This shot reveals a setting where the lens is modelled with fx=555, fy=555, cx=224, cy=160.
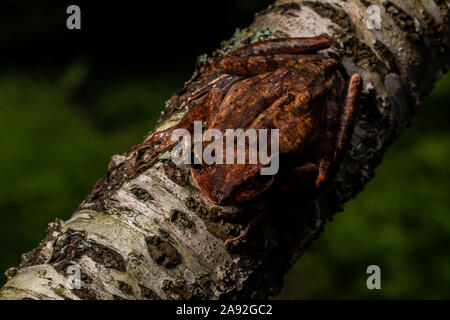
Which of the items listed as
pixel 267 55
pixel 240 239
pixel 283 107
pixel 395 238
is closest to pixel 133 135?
pixel 395 238

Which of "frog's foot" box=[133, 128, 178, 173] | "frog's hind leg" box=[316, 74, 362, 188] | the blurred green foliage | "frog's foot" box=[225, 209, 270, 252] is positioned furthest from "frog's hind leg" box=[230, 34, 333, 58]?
the blurred green foliage

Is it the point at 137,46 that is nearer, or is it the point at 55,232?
the point at 55,232

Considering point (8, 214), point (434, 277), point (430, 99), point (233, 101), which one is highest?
point (233, 101)

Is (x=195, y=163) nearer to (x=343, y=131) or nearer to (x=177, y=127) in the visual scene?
(x=177, y=127)

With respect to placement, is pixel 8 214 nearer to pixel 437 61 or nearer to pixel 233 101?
pixel 233 101

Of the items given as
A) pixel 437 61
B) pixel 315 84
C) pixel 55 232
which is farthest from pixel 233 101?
pixel 437 61

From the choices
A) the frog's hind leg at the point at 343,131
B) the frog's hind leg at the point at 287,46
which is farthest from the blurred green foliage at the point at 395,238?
the frog's hind leg at the point at 287,46

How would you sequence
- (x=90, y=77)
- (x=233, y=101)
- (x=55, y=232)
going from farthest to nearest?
(x=90, y=77) < (x=233, y=101) < (x=55, y=232)

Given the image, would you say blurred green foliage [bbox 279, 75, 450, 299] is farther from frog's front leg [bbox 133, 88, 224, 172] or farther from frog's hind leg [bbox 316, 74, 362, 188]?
frog's front leg [bbox 133, 88, 224, 172]
